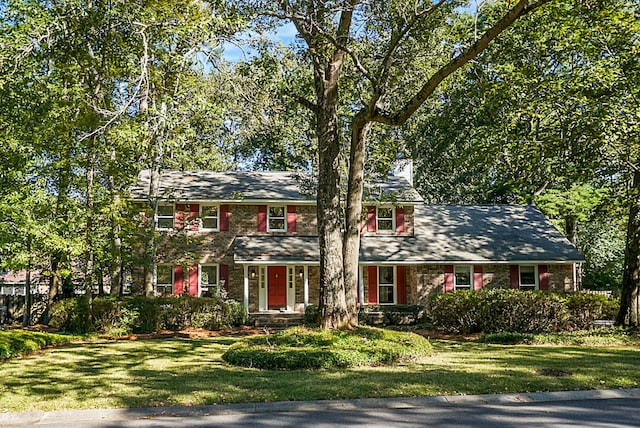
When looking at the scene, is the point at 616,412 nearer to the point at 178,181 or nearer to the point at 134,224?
the point at 134,224

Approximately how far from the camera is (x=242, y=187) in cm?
2781

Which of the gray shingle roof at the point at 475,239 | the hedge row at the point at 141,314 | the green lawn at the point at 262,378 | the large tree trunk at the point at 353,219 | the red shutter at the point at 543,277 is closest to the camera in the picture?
the green lawn at the point at 262,378

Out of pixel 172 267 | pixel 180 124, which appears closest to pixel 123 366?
pixel 180 124

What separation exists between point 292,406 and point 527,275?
21.0 meters

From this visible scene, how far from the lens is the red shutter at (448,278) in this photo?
86.8 ft

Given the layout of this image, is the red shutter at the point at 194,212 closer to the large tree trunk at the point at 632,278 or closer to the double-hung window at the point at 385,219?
the double-hung window at the point at 385,219

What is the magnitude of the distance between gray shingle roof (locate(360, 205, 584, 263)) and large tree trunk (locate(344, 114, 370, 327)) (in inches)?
341

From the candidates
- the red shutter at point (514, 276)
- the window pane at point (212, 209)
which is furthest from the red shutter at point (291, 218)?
the red shutter at point (514, 276)

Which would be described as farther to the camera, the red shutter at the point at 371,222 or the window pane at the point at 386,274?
the red shutter at the point at 371,222

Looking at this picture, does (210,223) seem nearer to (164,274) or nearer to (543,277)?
(164,274)

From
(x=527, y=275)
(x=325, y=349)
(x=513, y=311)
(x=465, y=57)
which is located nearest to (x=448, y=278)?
(x=527, y=275)

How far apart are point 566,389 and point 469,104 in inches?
814

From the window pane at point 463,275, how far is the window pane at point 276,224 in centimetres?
791

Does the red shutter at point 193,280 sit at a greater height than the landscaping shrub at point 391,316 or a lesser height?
greater
